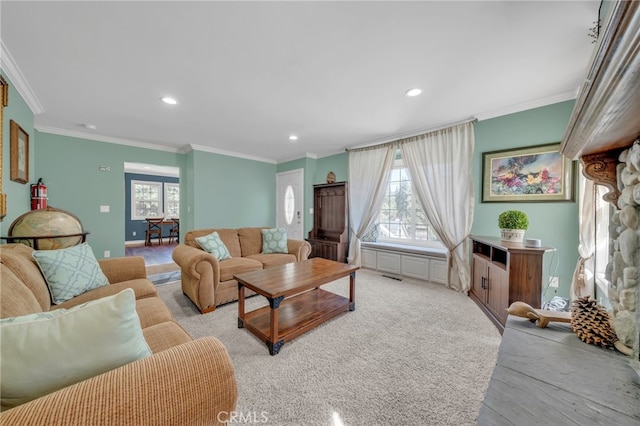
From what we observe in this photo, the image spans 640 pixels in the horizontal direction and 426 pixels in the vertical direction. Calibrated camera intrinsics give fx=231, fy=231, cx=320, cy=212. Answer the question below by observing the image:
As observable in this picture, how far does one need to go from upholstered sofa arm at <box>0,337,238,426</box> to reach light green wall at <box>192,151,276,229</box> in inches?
167

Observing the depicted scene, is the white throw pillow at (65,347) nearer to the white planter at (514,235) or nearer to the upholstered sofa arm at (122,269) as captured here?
the upholstered sofa arm at (122,269)

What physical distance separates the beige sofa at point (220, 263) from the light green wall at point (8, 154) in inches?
57.7

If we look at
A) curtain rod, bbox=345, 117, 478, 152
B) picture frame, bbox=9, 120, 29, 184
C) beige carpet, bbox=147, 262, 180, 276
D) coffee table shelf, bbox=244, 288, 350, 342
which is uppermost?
curtain rod, bbox=345, 117, 478, 152

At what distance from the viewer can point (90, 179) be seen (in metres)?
3.95

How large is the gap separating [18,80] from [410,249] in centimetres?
498

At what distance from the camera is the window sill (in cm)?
348

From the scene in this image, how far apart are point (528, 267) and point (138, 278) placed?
3612 mm

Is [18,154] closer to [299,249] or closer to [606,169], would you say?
[299,249]

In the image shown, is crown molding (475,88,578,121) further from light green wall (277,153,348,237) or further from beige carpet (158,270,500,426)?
light green wall (277,153,348,237)

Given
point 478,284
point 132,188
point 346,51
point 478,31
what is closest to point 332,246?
point 478,284

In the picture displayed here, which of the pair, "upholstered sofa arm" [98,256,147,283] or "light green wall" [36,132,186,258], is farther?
"light green wall" [36,132,186,258]

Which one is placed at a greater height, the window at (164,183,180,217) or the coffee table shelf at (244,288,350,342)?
the window at (164,183,180,217)

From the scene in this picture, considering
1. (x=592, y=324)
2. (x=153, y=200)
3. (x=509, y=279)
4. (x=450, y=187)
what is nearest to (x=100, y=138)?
(x=153, y=200)

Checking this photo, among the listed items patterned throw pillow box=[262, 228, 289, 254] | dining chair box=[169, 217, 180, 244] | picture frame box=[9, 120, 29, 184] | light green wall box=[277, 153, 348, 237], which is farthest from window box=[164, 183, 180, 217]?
patterned throw pillow box=[262, 228, 289, 254]
